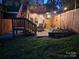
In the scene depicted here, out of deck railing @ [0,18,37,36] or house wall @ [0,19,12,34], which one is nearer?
deck railing @ [0,18,37,36]

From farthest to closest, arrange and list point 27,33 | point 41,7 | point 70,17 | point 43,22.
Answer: point 43,22 → point 41,7 → point 70,17 → point 27,33

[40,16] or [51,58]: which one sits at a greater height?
[40,16]

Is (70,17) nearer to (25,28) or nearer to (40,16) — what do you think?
(25,28)

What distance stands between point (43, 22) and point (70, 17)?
46.6ft

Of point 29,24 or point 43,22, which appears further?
point 43,22

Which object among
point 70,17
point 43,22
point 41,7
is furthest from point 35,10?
point 70,17

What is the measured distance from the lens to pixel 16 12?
2330 centimetres

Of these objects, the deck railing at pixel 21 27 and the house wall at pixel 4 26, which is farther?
the house wall at pixel 4 26

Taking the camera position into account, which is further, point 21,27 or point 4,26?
point 4,26

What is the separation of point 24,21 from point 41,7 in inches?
529

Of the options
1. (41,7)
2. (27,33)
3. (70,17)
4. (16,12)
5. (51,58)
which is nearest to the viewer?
(51,58)

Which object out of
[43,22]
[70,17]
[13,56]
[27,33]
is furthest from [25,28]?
[43,22]

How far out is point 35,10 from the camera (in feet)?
95.2

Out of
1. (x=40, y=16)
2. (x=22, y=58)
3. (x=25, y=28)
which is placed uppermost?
(x=40, y=16)
